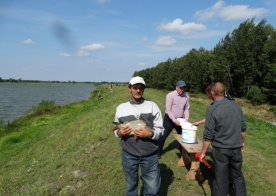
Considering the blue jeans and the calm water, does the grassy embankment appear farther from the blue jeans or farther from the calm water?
the calm water

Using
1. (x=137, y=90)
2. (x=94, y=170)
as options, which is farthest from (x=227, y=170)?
(x=94, y=170)

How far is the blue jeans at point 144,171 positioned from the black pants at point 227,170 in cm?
123

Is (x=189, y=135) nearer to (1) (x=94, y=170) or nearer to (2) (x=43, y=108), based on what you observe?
(1) (x=94, y=170)

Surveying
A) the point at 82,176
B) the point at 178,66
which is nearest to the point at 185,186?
the point at 82,176

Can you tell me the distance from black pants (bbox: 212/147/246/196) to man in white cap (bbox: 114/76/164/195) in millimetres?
1232

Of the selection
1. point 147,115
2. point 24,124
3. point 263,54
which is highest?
point 263,54

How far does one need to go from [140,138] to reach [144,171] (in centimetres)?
57

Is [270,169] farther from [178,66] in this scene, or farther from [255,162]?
[178,66]

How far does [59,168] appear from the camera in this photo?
9.94 metres

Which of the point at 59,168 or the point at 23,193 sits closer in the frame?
the point at 23,193

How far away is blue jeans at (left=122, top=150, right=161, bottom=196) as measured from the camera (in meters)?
4.98

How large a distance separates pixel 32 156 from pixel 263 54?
31.7 m

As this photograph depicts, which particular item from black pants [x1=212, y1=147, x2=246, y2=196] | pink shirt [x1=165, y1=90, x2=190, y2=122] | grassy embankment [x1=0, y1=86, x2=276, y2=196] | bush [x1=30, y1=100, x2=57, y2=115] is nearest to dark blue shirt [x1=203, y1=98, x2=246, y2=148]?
black pants [x1=212, y1=147, x2=246, y2=196]

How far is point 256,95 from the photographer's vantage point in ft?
119
